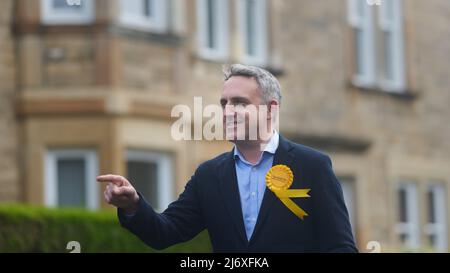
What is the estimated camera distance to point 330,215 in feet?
16.6

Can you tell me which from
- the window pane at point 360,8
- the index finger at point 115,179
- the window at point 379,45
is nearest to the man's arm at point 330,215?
the index finger at point 115,179

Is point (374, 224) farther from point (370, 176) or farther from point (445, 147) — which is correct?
point (445, 147)

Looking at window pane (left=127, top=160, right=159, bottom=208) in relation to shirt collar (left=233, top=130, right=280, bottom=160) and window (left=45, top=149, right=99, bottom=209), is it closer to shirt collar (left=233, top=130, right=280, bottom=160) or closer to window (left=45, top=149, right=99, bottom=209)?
window (left=45, top=149, right=99, bottom=209)

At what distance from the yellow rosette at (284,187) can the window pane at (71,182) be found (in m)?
12.5

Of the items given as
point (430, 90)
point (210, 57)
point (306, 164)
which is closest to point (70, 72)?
point (210, 57)

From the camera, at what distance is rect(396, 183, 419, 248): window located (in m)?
23.0

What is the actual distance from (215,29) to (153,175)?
239 centimetres

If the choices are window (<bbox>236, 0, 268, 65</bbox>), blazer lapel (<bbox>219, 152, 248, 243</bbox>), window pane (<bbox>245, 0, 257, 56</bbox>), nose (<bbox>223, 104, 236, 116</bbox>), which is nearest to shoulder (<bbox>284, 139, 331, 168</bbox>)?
blazer lapel (<bbox>219, 152, 248, 243</bbox>)

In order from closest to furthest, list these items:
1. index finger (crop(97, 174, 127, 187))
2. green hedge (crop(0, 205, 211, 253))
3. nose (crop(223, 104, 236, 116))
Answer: index finger (crop(97, 174, 127, 187)) → nose (crop(223, 104, 236, 116)) → green hedge (crop(0, 205, 211, 253))

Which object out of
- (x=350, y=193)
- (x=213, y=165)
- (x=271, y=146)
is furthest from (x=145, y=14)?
(x=271, y=146)

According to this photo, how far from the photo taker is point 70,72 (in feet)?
57.0

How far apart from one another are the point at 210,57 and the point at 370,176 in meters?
4.65

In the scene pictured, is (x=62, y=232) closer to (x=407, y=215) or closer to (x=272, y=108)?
(x=272, y=108)

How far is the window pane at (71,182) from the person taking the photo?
17.4 meters
